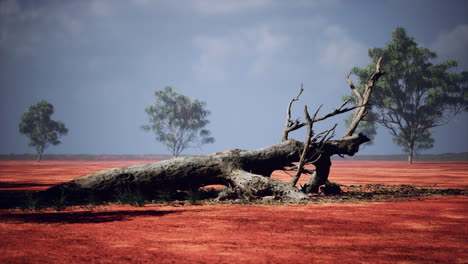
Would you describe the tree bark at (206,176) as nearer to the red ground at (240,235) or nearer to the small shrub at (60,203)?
the small shrub at (60,203)

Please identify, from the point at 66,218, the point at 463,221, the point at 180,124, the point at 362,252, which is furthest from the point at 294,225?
the point at 180,124

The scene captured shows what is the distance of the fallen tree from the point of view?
11555 millimetres

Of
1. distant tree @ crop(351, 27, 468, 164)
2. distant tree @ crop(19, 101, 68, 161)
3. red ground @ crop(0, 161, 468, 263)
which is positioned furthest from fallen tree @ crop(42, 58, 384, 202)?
distant tree @ crop(19, 101, 68, 161)

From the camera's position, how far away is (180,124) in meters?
75.9

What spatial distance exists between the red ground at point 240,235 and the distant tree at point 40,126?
2950 inches

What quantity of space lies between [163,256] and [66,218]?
4.49 meters

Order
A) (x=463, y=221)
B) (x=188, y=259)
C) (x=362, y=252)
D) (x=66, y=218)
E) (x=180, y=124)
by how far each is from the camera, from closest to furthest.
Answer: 1. (x=188, y=259)
2. (x=362, y=252)
3. (x=463, y=221)
4. (x=66, y=218)
5. (x=180, y=124)

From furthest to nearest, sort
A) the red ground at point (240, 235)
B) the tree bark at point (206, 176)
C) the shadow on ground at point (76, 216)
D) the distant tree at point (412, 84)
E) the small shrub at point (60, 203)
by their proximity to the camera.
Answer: the distant tree at point (412, 84) → the tree bark at point (206, 176) → the small shrub at point (60, 203) → the shadow on ground at point (76, 216) → the red ground at point (240, 235)

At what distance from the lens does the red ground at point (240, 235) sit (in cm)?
482

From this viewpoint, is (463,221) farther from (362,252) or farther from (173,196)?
(173,196)

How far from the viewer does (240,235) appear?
20.3 ft

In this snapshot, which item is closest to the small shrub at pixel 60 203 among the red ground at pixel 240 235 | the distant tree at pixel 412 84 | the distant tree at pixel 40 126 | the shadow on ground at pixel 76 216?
the red ground at pixel 240 235

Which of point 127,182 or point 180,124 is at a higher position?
point 180,124

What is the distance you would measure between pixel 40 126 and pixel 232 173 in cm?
7618
